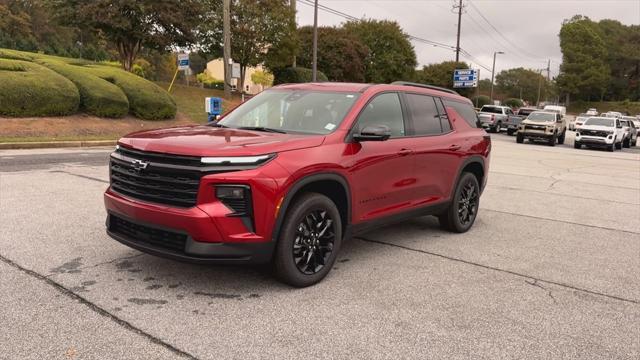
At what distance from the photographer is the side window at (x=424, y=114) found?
18.9ft

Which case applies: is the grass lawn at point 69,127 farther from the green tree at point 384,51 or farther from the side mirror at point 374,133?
the green tree at point 384,51

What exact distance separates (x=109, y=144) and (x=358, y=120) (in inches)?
530

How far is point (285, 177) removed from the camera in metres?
4.04

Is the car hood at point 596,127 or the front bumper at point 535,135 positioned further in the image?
the front bumper at point 535,135

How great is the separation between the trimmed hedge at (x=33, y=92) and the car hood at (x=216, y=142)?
15.3 m

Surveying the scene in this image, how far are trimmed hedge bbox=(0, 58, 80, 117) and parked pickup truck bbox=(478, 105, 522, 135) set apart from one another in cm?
2574

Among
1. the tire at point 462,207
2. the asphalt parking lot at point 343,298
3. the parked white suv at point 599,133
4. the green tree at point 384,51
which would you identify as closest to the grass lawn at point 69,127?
the asphalt parking lot at point 343,298

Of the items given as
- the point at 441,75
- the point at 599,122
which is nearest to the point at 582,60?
the point at 441,75

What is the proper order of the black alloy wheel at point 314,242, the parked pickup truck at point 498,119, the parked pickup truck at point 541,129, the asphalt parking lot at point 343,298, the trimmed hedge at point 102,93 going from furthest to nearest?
the parked pickup truck at point 498,119 < the parked pickup truck at point 541,129 < the trimmed hedge at point 102,93 < the black alloy wheel at point 314,242 < the asphalt parking lot at point 343,298

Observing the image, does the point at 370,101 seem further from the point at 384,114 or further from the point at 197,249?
the point at 197,249

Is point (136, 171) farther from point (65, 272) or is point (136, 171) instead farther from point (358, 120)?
point (358, 120)

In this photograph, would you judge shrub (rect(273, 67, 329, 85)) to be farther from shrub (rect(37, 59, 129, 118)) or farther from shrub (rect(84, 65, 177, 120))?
shrub (rect(37, 59, 129, 118))

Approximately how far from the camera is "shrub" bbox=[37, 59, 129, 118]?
19.7 metres

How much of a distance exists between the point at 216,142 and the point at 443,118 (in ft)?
10.5
